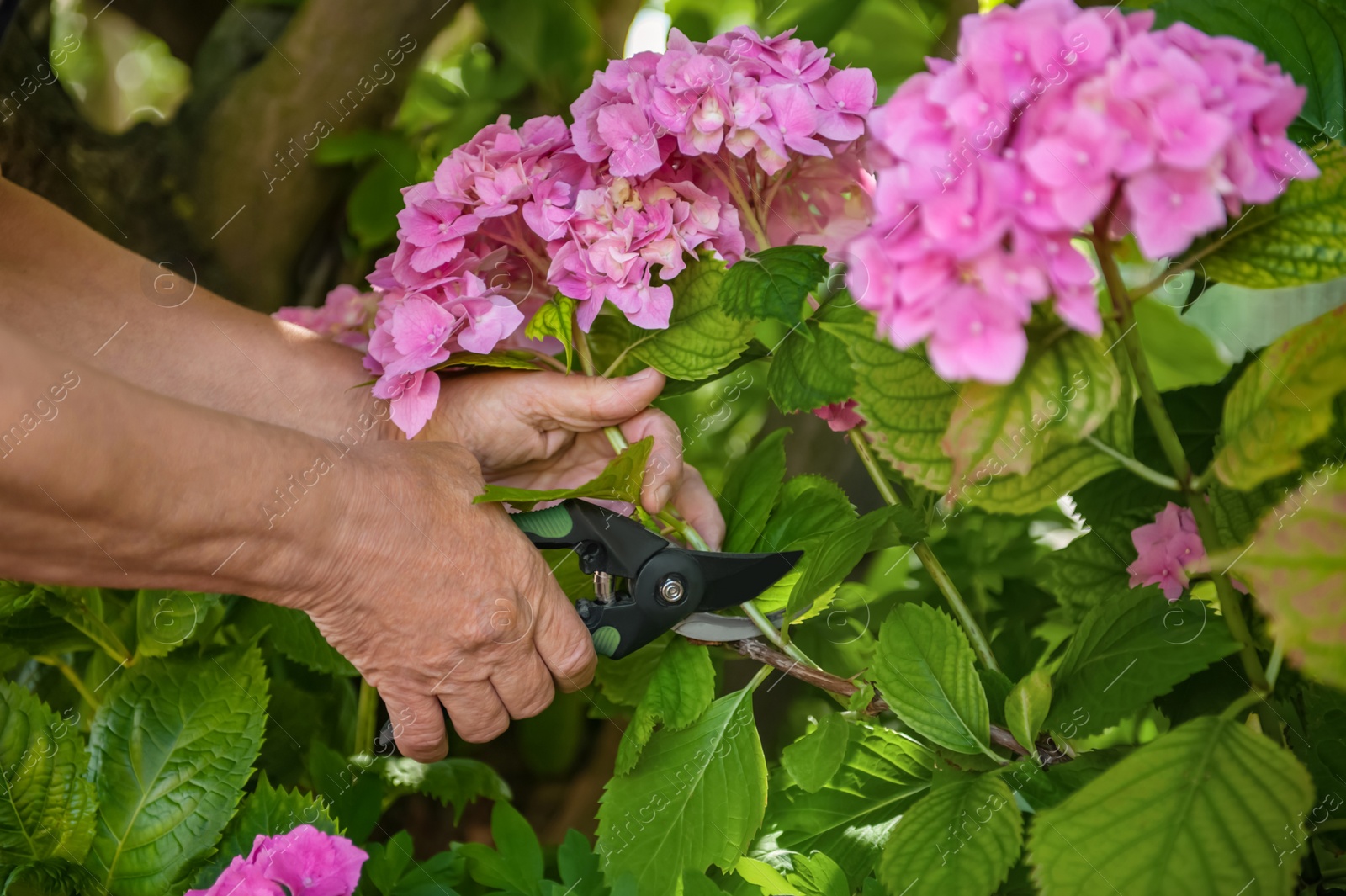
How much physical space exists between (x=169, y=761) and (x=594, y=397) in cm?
55

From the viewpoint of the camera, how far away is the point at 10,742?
933 mm

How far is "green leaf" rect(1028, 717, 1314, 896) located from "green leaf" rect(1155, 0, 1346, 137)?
0.42m

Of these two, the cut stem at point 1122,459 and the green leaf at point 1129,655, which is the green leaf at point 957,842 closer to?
the green leaf at point 1129,655

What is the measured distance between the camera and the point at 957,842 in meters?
0.60

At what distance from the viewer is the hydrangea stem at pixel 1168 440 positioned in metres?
0.50

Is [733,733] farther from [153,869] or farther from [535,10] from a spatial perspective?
[535,10]

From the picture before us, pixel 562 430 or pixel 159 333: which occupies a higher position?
pixel 159 333

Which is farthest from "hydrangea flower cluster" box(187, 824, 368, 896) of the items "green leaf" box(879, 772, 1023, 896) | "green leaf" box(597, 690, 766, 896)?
"green leaf" box(879, 772, 1023, 896)

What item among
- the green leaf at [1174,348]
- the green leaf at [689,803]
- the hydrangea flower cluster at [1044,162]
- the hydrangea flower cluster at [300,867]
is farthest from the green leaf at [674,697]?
the green leaf at [1174,348]

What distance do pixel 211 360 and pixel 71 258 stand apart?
6.7 inches

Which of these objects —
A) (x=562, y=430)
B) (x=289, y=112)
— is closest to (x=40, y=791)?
(x=562, y=430)

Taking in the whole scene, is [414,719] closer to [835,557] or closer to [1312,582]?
[835,557]

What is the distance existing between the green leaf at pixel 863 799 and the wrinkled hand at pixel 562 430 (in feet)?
0.80

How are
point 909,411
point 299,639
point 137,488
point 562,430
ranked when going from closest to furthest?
point 909,411 → point 137,488 → point 562,430 → point 299,639
